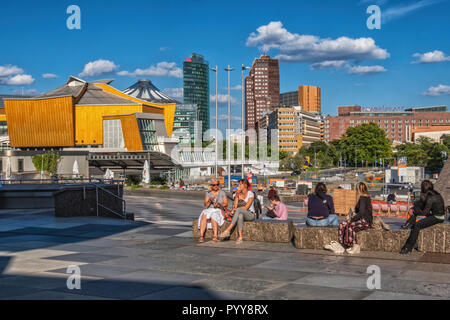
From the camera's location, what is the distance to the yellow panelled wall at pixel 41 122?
92.6m

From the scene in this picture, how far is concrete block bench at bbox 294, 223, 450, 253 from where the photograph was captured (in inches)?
373

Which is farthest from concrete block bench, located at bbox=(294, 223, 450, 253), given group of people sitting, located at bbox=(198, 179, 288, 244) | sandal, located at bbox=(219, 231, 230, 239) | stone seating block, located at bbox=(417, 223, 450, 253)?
sandal, located at bbox=(219, 231, 230, 239)

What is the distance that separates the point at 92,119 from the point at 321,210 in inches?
3614

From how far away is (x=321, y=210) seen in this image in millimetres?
10508

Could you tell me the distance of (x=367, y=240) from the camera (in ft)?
32.7

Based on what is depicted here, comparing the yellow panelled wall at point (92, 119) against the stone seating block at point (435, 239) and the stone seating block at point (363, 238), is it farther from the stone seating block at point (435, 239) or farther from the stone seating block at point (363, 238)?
the stone seating block at point (435, 239)

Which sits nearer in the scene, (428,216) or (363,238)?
(428,216)

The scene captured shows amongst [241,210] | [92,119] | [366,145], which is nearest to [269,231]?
[241,210]

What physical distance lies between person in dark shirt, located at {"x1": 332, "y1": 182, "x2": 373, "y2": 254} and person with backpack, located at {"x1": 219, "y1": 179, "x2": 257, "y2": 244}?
2.39 m

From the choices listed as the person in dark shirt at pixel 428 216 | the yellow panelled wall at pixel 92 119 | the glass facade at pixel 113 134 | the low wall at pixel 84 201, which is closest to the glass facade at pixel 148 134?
the yellow panelled wall at pixel 92 119

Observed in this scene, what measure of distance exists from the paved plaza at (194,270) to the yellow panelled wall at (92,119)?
87.4 m

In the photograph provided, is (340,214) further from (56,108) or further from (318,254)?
(56,108)

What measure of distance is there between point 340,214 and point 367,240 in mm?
18409

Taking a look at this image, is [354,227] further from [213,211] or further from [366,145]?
[366,145]
